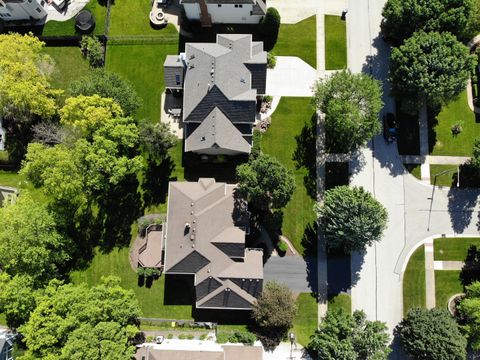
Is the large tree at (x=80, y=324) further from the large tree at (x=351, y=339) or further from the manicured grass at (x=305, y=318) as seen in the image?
the large tree at (x=351, y=339)

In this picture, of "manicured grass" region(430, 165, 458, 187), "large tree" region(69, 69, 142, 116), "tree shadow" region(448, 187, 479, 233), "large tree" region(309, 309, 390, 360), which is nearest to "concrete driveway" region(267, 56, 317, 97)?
"large tree" region(69, 69, 142, 116)

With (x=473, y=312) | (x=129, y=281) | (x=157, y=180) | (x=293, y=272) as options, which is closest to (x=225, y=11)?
(x=157, y=180)

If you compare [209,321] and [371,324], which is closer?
[371,324]

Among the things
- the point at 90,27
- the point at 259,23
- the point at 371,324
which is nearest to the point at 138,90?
the point at 90,27

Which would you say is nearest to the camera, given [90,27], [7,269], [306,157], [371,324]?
[371,324]

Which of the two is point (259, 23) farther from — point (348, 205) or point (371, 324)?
point (371, 324)

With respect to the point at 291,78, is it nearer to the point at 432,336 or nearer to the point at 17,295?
the point at 432,336

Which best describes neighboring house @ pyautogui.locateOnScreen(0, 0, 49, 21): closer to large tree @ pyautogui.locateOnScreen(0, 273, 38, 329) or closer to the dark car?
large tree @ pyautogui.locateOnScreen(0, 273, 38, 329)
